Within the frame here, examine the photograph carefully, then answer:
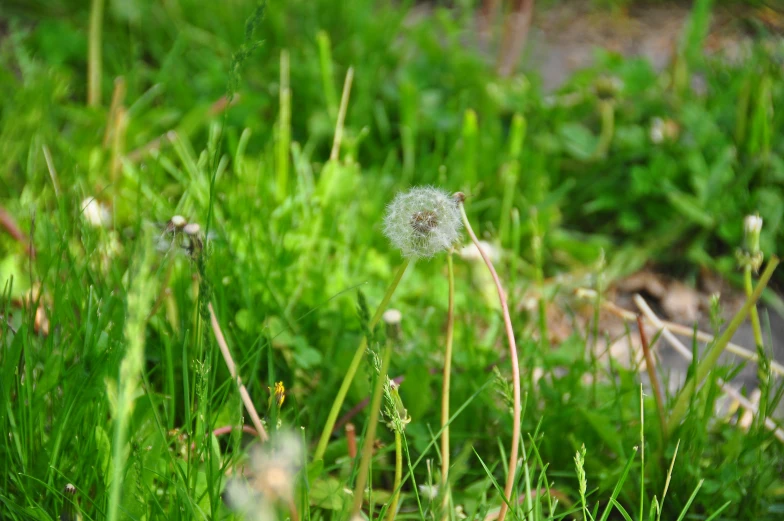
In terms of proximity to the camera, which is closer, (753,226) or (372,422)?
(372,422)

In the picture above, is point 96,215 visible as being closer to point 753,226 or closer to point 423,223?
→ point 423,223

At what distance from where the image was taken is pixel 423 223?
904 mm

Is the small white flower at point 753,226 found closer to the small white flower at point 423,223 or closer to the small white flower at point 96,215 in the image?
the small white flower at point 423,223

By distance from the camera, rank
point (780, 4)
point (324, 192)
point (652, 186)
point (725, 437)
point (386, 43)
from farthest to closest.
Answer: point (780, 4)
point (386, 43)
point (652, 186)
point (324, 192)
point (725, 437)

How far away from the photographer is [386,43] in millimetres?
2633

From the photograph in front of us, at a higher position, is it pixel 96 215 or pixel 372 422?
pixel 372 422

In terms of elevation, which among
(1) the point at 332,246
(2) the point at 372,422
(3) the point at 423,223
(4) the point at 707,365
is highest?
(3) the point at 423,223

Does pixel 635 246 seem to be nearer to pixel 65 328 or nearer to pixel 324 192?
pixel 324 192

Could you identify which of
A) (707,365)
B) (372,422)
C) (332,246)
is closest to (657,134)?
(332,246)

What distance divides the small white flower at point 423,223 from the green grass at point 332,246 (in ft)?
0.60

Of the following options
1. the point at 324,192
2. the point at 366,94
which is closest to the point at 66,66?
the point at 366,94

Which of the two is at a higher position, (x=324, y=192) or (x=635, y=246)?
(x=324, y=192)

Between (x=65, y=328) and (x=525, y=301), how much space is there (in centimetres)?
111

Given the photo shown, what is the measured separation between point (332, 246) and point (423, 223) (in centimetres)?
96
